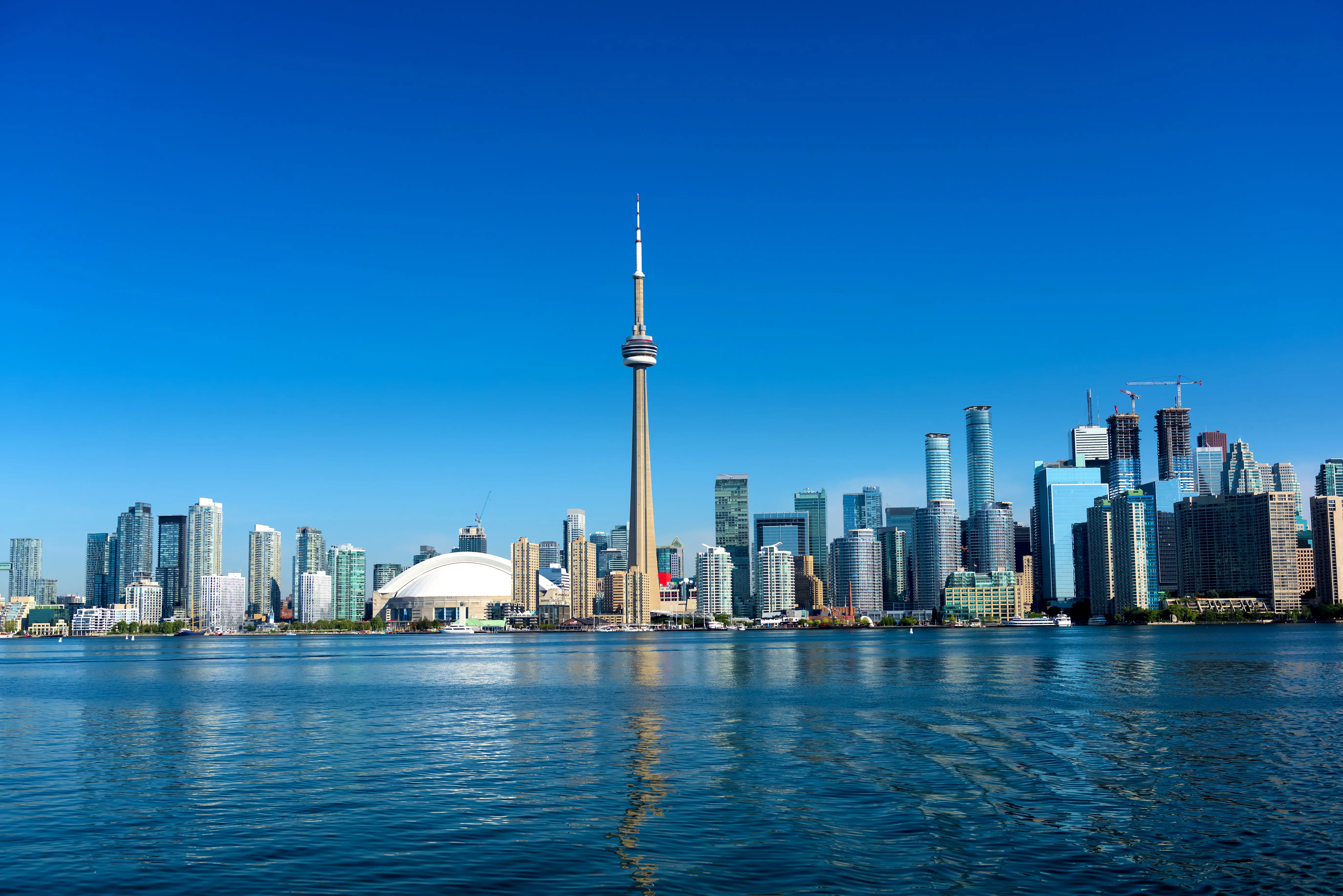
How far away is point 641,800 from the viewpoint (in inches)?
1225

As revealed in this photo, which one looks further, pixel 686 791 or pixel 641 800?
pixel 686 791

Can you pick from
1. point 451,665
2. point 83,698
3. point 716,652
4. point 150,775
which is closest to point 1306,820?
point 150,775

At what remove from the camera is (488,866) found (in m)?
24.3

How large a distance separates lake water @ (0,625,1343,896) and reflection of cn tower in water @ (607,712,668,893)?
0.11m

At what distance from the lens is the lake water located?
23609mm

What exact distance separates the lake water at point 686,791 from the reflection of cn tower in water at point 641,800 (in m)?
0.11

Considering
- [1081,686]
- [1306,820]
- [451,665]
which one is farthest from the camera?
[451,665]

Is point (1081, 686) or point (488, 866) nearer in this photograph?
point (488, 866)

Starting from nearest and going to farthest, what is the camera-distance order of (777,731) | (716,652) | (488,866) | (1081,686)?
(488,866) → (777,731) → (1081,686) → (716,652)

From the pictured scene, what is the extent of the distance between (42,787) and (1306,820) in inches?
1401

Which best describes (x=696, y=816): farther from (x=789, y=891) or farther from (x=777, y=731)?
(x=777, y=731)

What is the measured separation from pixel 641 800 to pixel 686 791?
1.85 meters

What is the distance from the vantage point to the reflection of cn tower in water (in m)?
23.6

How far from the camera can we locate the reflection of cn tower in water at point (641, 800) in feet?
77.5
